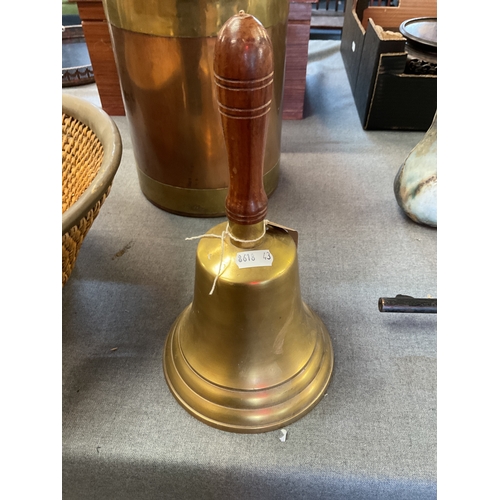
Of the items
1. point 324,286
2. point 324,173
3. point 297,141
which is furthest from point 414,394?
point 297,141

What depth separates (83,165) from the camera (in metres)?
0.50

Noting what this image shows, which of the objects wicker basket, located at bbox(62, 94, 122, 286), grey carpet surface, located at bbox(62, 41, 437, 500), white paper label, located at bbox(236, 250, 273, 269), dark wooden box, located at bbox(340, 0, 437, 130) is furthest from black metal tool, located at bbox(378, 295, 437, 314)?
dark wooden box, located at bbox(340, 0, 437, 130)

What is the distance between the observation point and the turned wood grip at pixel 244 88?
0.80 feet

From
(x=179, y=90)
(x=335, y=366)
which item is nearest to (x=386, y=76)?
(x=179, y=90)

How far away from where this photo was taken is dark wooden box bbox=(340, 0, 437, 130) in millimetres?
757

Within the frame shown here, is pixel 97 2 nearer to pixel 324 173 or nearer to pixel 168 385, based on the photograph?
pixel 324 173

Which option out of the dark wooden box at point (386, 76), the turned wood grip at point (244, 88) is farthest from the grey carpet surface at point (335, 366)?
the turned wood grip at point (244, 88)

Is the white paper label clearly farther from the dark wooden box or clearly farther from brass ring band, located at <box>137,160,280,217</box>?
the dark wooden box

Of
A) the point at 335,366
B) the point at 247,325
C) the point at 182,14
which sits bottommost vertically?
the point at 335,366

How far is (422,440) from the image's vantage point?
0.40 m

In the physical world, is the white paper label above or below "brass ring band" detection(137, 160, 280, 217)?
above

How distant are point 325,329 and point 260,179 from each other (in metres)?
0.24

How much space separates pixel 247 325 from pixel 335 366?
5.9 inches

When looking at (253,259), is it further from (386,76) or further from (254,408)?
(386,76)
